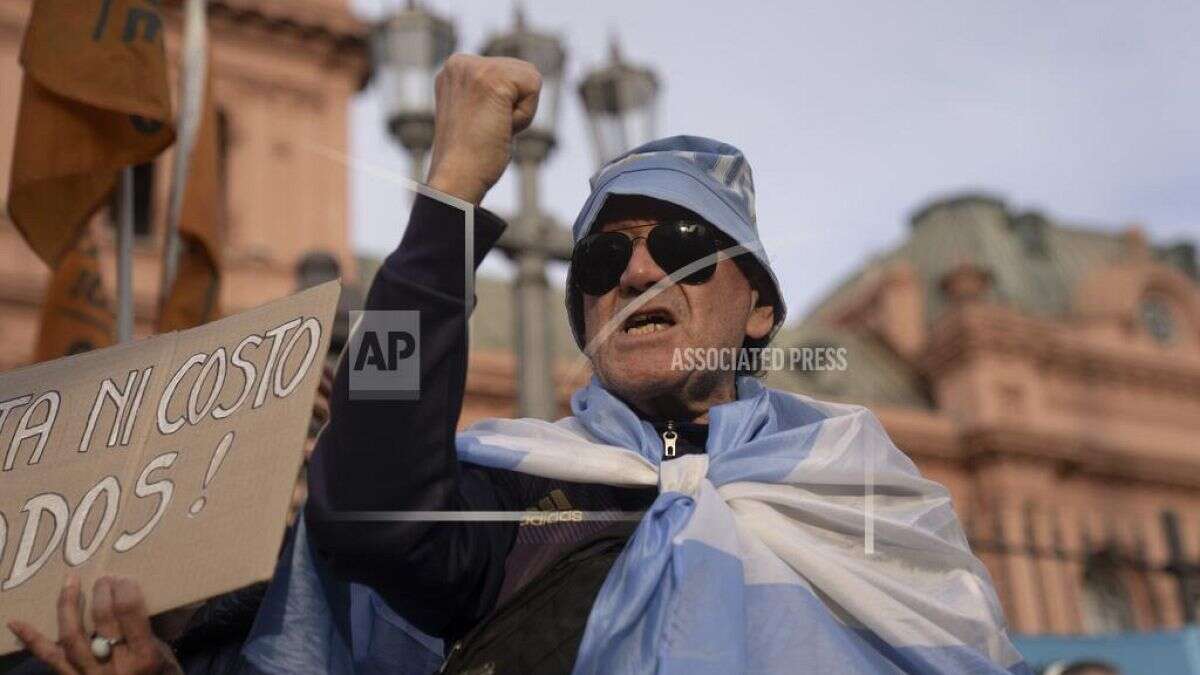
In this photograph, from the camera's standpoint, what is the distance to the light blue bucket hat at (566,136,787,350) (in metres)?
2.19

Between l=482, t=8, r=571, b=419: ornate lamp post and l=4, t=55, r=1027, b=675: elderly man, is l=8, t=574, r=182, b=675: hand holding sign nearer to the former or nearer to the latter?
l=4, t=55, r=1027, b=675: elderly man

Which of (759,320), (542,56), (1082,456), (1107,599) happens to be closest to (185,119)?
(542,56)

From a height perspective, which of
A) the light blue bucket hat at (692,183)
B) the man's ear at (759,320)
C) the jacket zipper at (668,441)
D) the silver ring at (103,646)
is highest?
the light blue bucket hat at (692,183)

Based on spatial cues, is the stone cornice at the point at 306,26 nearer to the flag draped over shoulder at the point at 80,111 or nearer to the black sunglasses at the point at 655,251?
the flag draped over shoulder at the point at 80,111

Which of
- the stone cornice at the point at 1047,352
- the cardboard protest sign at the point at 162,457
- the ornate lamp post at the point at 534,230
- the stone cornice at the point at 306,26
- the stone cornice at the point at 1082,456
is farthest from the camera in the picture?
the stone cornice at the point at 1047,352

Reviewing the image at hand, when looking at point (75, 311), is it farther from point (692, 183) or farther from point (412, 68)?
point (692, 183)

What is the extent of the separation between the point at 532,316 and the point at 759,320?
4462 millimetres

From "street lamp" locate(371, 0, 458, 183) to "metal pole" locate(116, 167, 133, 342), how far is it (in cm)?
151

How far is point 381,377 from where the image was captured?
1867 millimetres

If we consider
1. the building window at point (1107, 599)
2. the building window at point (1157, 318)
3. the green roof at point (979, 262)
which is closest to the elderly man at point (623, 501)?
the green roof at point (979, 262)

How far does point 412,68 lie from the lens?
675 cm

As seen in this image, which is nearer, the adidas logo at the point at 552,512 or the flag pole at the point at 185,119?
the adidas logo at the point at 552,512

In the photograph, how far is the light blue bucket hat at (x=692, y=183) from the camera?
2189mm

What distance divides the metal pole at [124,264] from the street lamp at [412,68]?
4.97 ft
